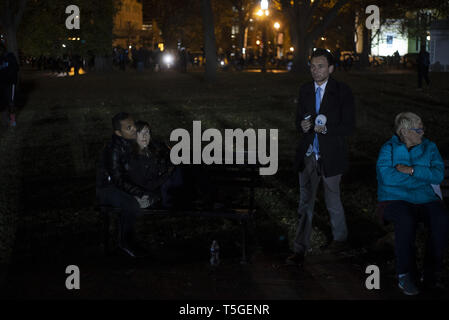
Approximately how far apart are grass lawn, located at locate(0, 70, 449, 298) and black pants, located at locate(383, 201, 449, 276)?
125 cm

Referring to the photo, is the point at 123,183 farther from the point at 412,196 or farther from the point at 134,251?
the point at 412,196

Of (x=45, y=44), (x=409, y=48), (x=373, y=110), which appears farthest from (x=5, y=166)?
(x=409, y=48)

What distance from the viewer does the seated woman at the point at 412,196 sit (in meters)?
5.32

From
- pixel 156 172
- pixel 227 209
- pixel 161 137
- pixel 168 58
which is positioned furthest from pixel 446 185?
pixel 168 58

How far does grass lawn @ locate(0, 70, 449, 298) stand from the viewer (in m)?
7.28

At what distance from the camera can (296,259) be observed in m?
5.95

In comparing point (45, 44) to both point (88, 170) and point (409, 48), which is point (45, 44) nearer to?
point (88, 170)

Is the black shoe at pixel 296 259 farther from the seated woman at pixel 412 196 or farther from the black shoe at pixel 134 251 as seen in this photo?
the black shoe at pixel 134 251

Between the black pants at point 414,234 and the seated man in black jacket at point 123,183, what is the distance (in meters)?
2.27

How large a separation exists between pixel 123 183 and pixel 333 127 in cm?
197

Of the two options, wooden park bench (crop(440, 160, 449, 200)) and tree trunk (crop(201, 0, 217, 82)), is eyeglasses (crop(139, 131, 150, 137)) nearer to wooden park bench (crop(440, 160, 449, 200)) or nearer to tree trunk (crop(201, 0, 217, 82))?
wooden park bench (crop(440, 160, 449, 200))
